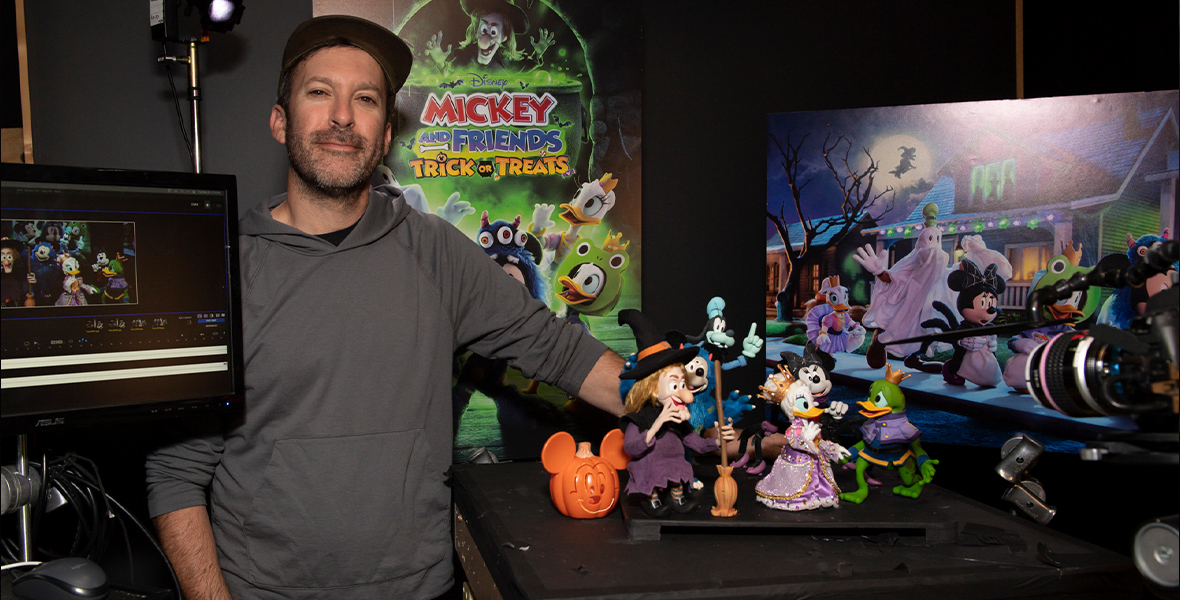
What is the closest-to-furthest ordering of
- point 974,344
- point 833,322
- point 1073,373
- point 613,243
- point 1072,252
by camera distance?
point 1073,373 → point 1072,252 → point 974,344 → point 833,322 → point 613,243

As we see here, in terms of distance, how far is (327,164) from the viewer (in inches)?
59.9

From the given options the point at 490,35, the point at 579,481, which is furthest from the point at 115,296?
the point at 490,35

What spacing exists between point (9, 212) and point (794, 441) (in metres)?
1.26

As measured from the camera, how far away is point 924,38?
2.38 meters

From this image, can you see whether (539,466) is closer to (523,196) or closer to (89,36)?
(523,196)

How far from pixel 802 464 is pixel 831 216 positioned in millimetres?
1056

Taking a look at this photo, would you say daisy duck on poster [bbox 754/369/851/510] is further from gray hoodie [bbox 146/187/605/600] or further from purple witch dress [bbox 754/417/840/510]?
gray hoodie [bbox 146/187/605/600]

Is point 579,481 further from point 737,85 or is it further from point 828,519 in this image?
point 737,85

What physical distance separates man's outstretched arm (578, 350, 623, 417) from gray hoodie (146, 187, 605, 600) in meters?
0.32

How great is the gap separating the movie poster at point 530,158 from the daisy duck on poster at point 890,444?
968 millimetres

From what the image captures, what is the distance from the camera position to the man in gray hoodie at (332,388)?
145cm

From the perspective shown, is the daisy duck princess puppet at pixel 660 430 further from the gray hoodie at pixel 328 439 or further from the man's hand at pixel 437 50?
the man's hand at pixel 437 50

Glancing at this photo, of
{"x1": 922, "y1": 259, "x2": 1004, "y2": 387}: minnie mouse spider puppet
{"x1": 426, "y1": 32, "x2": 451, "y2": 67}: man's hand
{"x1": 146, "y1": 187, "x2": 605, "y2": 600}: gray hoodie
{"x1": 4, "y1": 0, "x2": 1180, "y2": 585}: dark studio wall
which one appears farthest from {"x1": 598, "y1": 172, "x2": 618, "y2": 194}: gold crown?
{"x1": 922, "y1": 259, "x2": 1004, "y2": 387}: minnie mouse spider puppet

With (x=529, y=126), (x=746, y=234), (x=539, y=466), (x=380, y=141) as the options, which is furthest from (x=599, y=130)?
(x=539, y=466)
